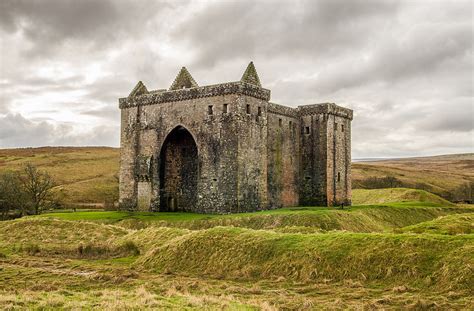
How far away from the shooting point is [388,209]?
46000 mm

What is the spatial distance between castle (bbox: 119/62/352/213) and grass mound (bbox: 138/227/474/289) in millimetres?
14971

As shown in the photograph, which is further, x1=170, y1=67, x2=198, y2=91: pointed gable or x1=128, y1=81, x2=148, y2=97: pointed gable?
x1=128, y1=81, x2=148, y2=97: pointed gable

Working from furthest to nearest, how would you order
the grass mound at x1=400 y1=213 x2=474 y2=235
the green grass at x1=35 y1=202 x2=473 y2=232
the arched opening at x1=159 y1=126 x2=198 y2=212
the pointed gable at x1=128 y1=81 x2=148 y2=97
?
the pointed gable at x1=128 y1=81 x2=148 y2=97
the arched opening at x1=159 y1=126 x2=198 y2=212
the green grass at x1=35 y1=202 x2=473 y2=232
the grass mound at x1=400 y1=213 x2=474 y2=235

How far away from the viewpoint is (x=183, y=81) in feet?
158

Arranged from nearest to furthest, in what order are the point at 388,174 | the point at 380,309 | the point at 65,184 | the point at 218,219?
the point at 380,309, the point at 218,219, the point at 65,184, the point at 388,174

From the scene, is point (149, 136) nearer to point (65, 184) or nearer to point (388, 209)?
point (388, 209)

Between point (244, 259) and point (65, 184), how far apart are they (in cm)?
6199

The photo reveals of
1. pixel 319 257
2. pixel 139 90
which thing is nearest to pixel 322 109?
pixel 139 90

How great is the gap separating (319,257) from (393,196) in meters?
45.4

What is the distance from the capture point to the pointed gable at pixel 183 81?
1879 inches

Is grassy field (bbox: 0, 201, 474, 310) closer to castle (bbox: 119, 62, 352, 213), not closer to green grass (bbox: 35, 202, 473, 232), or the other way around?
green grass (bbox: 35, 202, 473, 232)

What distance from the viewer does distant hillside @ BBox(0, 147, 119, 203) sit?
239 feet

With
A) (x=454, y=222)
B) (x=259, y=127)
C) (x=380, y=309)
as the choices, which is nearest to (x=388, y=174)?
(x=259, y=127)

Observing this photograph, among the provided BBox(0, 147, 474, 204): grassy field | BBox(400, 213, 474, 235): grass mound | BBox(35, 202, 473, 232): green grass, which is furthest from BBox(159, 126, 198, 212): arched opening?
BBox(0, 147, 474, 204): grassy field
